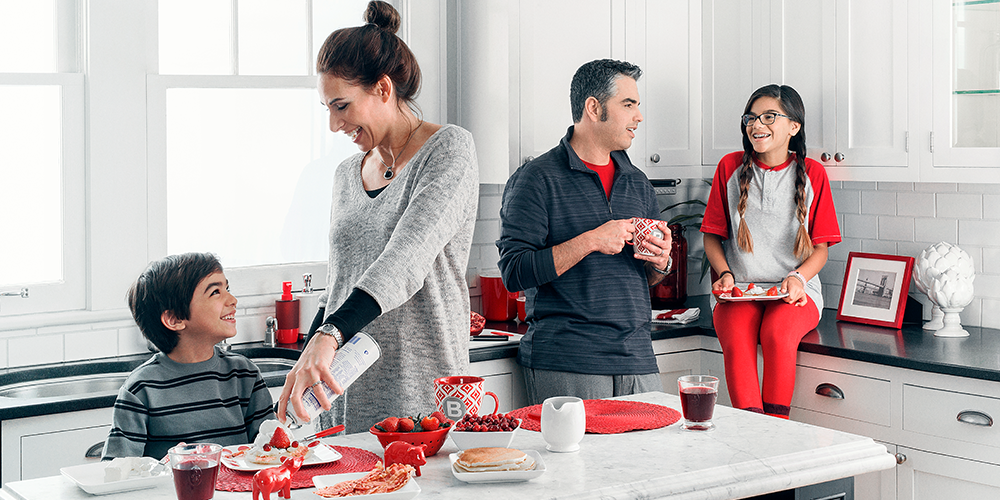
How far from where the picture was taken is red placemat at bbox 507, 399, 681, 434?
198 cm

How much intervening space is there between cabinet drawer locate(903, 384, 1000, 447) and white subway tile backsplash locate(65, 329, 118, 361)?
2.48 metres

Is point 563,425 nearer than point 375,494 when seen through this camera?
No

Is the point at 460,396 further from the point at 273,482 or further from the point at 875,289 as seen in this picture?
the point at 875,289

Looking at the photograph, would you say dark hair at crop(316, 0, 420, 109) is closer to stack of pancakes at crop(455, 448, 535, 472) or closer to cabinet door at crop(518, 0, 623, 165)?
stack of pancakes at crop(455, 448, 535, 472)

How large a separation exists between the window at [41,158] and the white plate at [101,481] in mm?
1592

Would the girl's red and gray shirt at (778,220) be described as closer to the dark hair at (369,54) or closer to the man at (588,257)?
the man at (588,257)

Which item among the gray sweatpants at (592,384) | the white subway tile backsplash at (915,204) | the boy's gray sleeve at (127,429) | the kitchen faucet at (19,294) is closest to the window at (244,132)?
the kitchen faucet at (19,294)

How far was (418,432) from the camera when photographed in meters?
1.77

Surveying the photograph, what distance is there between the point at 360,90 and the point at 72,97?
4.72 feet

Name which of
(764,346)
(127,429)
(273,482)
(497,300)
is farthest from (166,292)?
(764,346)

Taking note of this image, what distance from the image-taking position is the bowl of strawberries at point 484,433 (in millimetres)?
1765

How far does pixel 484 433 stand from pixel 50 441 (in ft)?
4.47


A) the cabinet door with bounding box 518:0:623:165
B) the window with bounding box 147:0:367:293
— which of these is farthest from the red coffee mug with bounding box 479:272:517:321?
the window with bounding box 147:0:367:293

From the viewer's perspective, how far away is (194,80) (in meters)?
3.32
